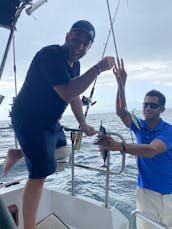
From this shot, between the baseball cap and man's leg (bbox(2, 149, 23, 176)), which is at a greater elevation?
the baseball cap

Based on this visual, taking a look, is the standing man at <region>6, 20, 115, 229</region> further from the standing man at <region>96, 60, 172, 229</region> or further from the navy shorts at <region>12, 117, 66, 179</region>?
the standing man at <region>96, 60, 172, 229</region>

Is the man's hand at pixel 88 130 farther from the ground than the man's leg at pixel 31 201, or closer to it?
farther from the ground

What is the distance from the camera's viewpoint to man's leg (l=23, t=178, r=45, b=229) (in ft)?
6.46

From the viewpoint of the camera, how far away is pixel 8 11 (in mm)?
1450

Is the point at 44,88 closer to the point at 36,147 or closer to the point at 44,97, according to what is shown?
the point at 44,97

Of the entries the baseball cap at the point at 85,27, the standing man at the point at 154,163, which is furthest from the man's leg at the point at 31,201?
the baseball cap at the point at 85,27

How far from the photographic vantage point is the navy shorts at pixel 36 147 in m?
1.95

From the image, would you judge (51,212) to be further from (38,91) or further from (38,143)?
(38,91)

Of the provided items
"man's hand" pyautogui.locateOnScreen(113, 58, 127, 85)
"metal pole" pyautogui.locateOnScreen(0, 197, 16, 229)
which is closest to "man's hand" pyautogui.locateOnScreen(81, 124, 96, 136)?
"man's hand" pyautogui.locateOnScreen(113, 58, 127, 85)

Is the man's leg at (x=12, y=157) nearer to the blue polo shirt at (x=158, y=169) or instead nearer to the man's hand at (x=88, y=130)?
the man's hand at (x=88, y=130)

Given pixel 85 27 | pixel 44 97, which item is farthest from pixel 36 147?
pixel 85 27

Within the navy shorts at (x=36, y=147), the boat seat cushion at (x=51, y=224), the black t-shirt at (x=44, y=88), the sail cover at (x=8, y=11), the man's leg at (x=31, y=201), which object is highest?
the sail cover at (x=8, y=11)

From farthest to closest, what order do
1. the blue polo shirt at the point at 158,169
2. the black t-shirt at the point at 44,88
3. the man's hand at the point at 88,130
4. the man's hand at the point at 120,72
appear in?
the blue polo shirt at the point at 158,169, the man's hand at the point at 88,130, the man's hand at the point at 120,72, the black t-shirt at the point at 44,88

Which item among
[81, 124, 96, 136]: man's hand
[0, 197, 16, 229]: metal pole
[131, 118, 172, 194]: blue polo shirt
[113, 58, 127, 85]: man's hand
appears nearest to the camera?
[0, 197, 16, 229]: metal pole
